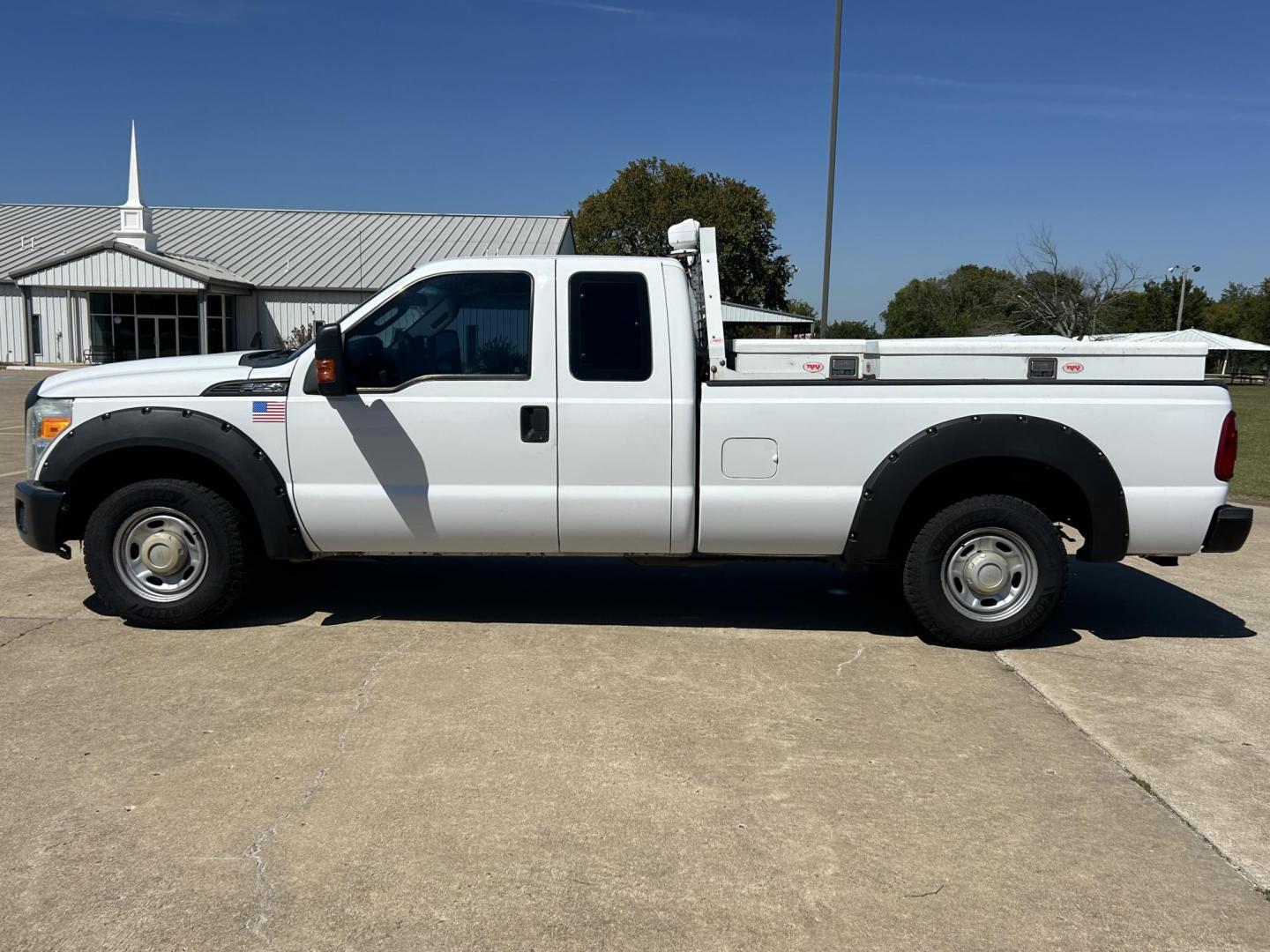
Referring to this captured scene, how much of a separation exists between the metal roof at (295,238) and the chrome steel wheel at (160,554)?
33.6 meters

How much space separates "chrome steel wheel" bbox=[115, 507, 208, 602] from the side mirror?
117 centimetres

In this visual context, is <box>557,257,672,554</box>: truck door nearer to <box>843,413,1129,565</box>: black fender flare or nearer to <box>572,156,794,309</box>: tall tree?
<box>843,413,1129,565</box>: black fender flare

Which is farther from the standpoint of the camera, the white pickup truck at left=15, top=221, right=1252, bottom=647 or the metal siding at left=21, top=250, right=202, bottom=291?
the metal siding at left=21, top=250, right=202, bottom=291

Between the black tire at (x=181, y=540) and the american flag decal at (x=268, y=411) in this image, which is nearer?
the american flag decal at (x=268, y=411)

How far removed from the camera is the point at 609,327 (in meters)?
5.50

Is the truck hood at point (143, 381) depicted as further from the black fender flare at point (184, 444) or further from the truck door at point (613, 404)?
the truck door at point (613, 404)

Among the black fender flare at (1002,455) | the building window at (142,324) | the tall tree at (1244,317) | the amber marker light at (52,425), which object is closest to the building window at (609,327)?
the black fender flare at (1002,455)

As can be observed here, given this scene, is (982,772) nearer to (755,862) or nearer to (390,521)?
(755,862)

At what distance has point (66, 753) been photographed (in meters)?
4.15

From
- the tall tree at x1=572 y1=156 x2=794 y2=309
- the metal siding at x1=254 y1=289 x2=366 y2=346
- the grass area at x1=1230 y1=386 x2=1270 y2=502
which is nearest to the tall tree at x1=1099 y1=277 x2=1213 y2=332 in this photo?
the tall tree at x1=572 y1=156 x2=794 y2=309

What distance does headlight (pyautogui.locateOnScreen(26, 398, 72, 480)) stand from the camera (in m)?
5.57

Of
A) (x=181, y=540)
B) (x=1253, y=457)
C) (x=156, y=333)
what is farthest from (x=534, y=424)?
(x=156, y=333)

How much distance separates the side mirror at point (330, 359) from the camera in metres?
5.22

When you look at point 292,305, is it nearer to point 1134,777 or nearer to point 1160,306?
point 1134,777
